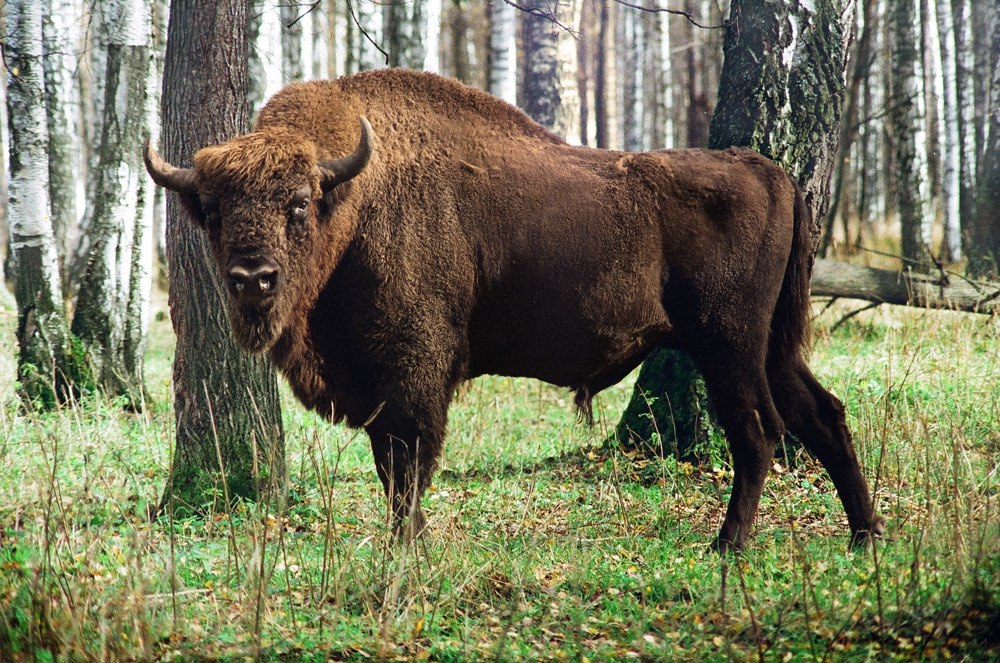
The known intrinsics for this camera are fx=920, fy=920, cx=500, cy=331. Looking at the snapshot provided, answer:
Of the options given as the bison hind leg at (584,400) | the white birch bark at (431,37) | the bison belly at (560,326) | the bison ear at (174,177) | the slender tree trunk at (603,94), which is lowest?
the bison hind leg at (584,400)

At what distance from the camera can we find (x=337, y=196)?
14.4 ft

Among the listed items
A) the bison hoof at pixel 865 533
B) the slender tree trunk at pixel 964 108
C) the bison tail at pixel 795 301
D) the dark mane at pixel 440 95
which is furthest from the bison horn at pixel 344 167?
the slender tree trunk at pixel 964 108

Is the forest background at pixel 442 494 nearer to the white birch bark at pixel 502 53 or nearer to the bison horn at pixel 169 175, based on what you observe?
the white birch bark at pixel 502 53

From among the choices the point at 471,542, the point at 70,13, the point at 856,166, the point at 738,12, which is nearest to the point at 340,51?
the point at 70,13

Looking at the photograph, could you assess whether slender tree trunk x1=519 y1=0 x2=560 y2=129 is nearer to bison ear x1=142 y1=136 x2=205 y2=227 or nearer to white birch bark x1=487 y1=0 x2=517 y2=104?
white birch bark x1=487 y1=0 x2=517 y2=104

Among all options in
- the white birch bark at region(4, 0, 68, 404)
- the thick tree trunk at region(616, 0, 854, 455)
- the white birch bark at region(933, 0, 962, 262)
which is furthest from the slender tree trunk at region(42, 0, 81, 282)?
the white birch bark at region(933, 0, 962, 262)

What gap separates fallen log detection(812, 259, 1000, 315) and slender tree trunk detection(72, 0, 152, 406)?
626 cm

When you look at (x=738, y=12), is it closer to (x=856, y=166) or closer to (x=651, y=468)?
(x=651, y=468)

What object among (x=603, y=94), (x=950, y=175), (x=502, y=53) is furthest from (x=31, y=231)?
(x=603, y=94)

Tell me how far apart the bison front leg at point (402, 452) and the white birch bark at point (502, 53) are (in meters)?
7.35

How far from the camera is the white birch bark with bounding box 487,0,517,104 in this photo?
11242 millimetres

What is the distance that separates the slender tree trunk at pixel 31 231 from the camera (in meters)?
7.66

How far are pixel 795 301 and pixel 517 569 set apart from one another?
2.42 meters

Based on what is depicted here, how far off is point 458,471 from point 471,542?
6.77 feet
